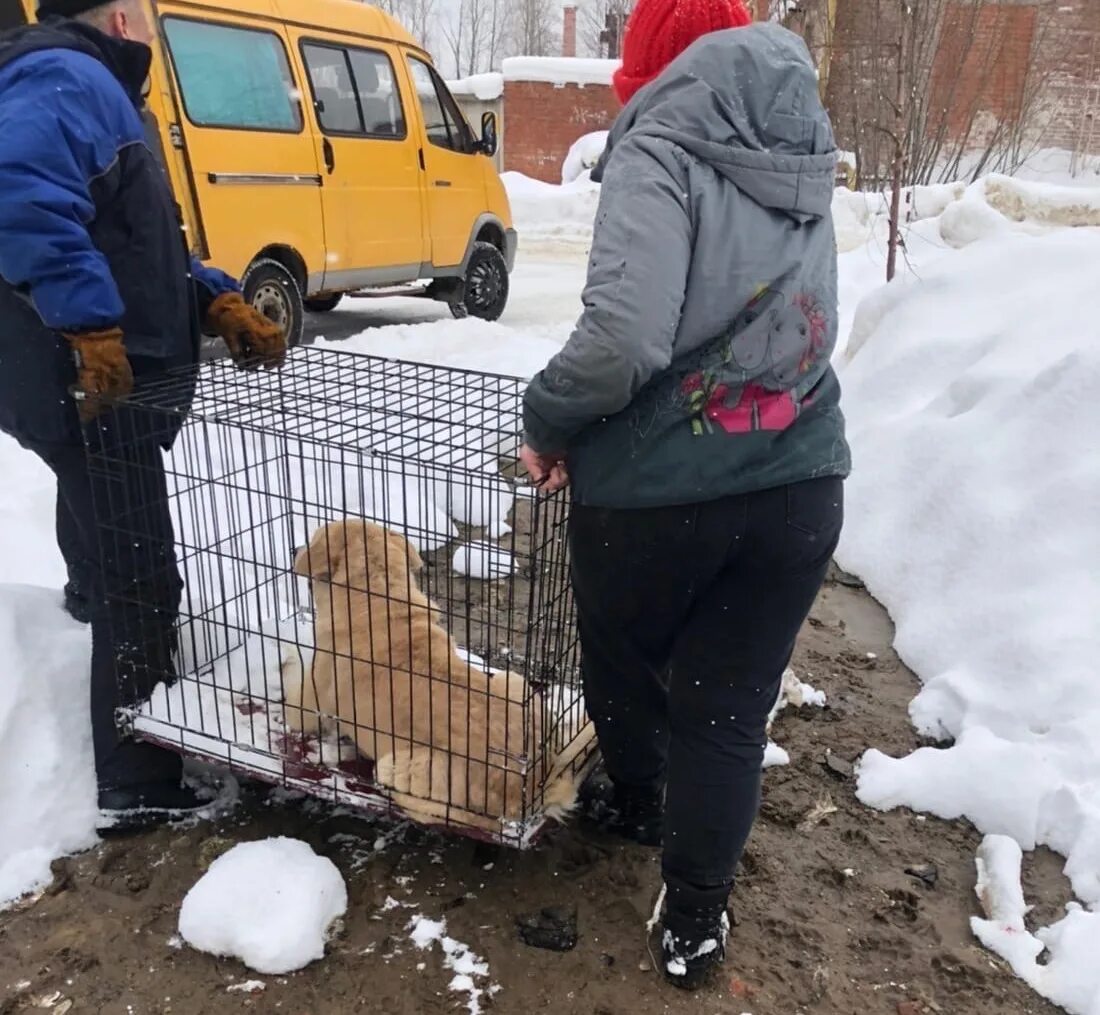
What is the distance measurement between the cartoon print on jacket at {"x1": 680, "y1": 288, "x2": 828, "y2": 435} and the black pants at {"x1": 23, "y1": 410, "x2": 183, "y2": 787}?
1390 millimetres

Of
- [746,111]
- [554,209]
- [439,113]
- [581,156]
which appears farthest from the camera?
[581,156]

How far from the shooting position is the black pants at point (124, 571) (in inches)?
98.0

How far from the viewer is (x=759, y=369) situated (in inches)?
71.1

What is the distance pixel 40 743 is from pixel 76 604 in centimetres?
46

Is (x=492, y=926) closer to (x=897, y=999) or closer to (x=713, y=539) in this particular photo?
(x=897, y=999)

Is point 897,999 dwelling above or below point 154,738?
below

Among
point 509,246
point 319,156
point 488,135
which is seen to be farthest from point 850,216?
point 319,156

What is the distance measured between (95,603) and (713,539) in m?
1.64

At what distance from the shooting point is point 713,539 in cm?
188

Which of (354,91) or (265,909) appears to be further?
(354,91)

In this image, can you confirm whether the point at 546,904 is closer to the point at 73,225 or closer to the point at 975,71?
the point at 73,225

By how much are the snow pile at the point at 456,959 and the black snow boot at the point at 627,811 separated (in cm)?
50

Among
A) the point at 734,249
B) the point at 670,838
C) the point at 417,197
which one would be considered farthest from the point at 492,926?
the point at 417,197

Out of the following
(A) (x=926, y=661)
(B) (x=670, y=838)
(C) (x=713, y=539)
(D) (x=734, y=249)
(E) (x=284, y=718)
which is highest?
(D) (x=734, y=249)
